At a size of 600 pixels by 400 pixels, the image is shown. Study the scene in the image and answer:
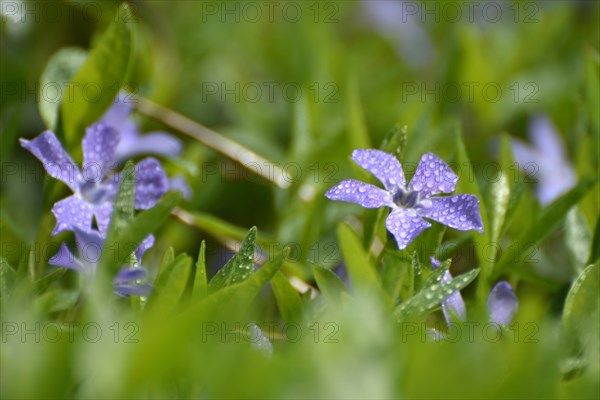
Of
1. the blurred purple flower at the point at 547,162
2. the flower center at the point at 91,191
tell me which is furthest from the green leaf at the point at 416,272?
the blurred purple flower at the point at 547,162

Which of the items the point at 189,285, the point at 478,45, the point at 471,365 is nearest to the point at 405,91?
the point at 478,45

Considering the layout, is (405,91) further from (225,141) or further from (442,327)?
(442,327)

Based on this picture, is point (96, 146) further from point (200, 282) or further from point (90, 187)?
point (200, 282)


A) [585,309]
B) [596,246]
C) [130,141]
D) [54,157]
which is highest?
[130,141]

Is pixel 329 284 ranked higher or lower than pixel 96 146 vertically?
lower

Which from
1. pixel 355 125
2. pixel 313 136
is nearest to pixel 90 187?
pixel 355 125

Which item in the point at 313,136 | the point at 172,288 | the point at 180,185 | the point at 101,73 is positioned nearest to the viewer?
the point at 172,288

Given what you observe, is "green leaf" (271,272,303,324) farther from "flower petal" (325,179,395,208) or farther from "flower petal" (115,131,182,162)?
"flower petal" (115,131,182,162)
